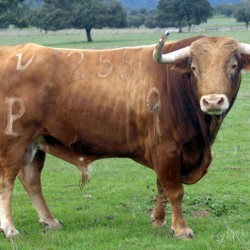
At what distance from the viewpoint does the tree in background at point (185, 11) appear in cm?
9950

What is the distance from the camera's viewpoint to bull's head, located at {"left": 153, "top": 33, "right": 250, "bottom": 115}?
6.89 meters

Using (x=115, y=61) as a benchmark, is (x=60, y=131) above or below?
below

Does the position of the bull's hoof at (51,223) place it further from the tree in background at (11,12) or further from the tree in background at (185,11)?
the tree in background at (185,11)

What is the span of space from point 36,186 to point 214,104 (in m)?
2.88

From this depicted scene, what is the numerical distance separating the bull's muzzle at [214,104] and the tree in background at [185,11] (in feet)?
305

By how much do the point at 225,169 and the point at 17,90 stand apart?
209 inches

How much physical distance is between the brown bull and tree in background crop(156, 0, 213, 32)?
301 feet

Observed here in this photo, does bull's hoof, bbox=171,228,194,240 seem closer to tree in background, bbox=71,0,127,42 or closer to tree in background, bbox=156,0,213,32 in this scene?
tree in background, bbox=71,0,127,42

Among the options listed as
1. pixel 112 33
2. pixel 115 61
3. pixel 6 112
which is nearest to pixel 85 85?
pixel 115 61

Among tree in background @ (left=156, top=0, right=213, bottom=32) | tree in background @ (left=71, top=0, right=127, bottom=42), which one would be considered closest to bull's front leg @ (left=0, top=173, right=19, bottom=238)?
tree in background @ (left=71, top=0, right=127, bottom=42)

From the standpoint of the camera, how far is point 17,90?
317 inches

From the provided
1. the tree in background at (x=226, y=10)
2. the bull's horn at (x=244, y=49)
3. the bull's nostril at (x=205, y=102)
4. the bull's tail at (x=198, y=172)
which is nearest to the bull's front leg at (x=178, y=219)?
the bull's tail at (x=198, y=172)

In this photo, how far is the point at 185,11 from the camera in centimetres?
9994

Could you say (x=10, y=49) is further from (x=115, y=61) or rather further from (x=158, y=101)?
(x=158, y=101)
